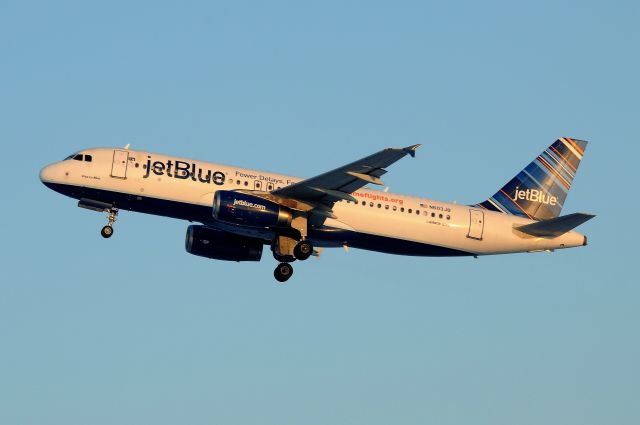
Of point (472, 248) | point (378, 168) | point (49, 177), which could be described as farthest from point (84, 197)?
point (472, 248)

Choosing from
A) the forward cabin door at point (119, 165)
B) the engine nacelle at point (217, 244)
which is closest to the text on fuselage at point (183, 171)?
the forward cabin door at point (119, 165)

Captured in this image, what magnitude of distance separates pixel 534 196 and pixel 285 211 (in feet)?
46.8

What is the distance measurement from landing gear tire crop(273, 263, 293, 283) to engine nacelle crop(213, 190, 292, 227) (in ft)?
11.5

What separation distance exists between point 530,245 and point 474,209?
123 inches

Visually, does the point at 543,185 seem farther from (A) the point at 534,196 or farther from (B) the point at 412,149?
(B) the point at 412,149

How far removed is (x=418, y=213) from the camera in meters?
57.8

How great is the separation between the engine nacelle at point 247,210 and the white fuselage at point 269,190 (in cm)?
171

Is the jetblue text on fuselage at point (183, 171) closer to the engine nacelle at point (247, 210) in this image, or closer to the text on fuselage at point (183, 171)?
the text on fuselage at point (183, 171)

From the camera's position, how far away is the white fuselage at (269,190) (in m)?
54.8

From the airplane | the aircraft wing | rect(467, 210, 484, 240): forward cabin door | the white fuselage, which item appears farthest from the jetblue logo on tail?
the aircraft wing

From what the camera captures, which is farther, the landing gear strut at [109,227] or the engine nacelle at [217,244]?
the engine nacelle at [217,244]

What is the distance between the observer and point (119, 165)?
55.1 metres

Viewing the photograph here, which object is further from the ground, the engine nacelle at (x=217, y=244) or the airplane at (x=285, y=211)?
the airplane at (x=285, y=211)

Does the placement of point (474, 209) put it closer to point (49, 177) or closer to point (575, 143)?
point (575, 143)
